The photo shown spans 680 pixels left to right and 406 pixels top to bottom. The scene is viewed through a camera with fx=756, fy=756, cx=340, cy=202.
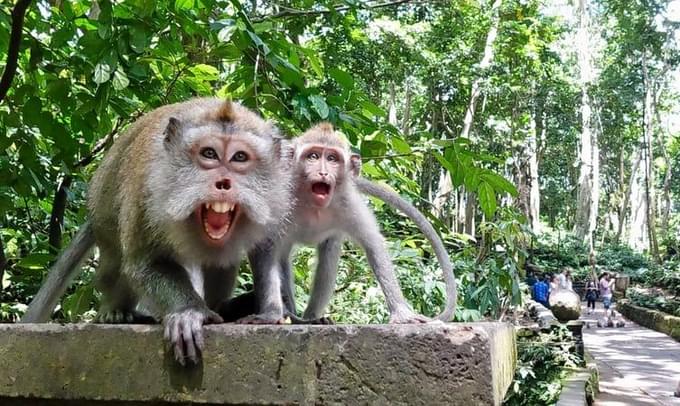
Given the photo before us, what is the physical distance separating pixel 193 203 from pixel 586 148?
31.7m

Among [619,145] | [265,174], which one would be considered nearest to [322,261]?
[265,174]

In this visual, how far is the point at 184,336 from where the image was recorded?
201 cm

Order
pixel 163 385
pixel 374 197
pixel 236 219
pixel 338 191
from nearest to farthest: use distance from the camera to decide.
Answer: pixel 163 385
pixel 236 219
pixel 338 191
pixel 374 197

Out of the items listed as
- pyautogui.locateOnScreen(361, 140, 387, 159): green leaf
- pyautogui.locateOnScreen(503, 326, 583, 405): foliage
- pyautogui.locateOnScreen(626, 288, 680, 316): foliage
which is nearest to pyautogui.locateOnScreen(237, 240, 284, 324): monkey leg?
pyautogui.locateOnScreen(361, 140, 387, 159): green leaf

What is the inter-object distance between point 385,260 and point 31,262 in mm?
1621

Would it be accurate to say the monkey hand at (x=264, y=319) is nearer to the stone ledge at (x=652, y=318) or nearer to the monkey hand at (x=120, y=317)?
the monkey hand at (x=120, y=317)

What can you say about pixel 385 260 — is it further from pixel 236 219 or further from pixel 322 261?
pixel 236 219

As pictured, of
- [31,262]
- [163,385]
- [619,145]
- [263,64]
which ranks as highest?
[619,145]

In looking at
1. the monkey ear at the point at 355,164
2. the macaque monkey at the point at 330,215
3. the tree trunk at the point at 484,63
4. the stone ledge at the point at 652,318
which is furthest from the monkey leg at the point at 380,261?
the stone ledge at the point at 652,318

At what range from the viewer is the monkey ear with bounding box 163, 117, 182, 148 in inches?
95.5

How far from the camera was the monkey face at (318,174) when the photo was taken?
11.7 feet

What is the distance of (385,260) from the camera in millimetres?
3570

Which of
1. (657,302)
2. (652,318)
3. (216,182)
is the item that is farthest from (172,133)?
(657,302)

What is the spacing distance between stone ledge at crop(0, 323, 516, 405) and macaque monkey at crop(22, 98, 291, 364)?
0.31ft
